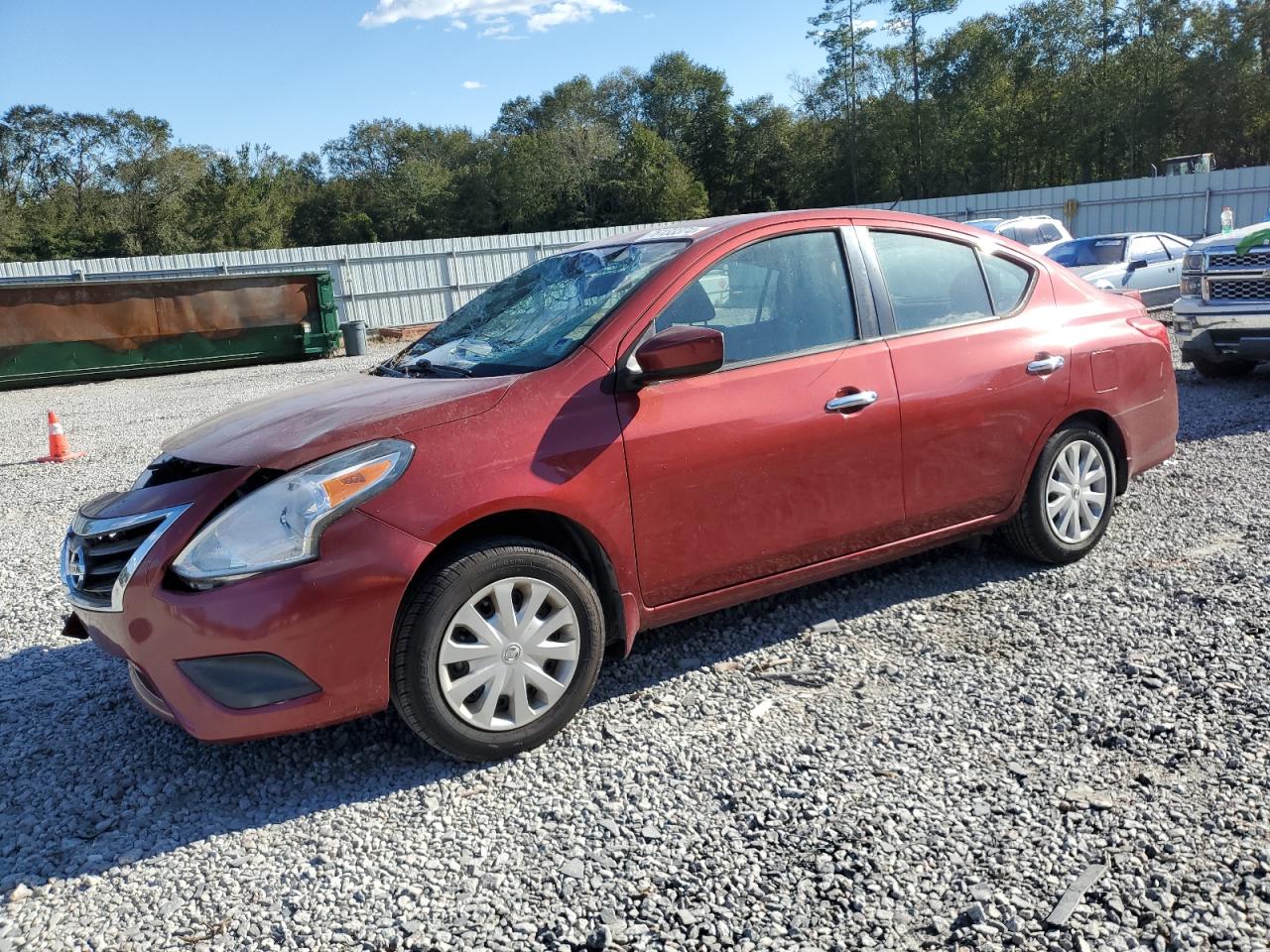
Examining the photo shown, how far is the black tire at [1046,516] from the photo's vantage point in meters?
4.48

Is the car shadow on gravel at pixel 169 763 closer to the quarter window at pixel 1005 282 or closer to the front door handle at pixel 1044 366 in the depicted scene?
the front door handle at pixel 1044 366

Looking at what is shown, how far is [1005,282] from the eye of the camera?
4.53 metres

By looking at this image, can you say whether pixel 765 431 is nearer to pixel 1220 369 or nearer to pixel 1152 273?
pixel 1220 369

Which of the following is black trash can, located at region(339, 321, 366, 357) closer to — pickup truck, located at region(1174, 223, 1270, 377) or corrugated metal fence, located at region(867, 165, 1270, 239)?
corrugated metal fence, located at region(867, 165, 1270, 239)

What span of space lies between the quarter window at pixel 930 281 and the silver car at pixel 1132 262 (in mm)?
11043

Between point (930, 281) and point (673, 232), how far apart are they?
3.80ft

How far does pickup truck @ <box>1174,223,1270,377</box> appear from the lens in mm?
8875

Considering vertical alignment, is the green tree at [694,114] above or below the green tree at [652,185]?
above

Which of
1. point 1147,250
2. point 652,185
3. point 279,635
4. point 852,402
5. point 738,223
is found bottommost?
point 279,635

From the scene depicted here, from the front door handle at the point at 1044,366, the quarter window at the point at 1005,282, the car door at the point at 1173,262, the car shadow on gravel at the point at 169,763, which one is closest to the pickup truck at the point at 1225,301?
the car door at the point at 1173,262

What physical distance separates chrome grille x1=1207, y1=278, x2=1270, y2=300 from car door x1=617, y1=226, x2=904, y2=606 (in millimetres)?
6851

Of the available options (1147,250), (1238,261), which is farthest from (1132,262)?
(1238,261)

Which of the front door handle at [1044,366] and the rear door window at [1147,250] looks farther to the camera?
the rear door window at [1147,250]

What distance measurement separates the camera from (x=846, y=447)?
3.83 metres
